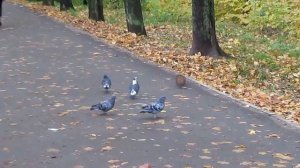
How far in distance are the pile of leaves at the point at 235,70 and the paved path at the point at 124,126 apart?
61 centimetres

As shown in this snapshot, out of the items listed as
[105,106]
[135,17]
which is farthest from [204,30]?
[105,106]

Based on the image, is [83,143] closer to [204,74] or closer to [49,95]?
[49,95]

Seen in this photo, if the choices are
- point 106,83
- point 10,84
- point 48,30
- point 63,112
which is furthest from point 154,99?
point 48,30

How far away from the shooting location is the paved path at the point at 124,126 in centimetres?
721

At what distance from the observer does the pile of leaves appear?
10.7 meters

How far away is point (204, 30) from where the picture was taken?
14883 mm

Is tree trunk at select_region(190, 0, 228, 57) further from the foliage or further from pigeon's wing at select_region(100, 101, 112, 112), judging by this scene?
the foliage

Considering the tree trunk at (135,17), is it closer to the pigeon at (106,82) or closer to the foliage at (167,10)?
the foliage at (167,10)

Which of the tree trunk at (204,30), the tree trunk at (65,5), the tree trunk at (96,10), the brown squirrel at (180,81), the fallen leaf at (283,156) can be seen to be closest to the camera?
the fallen leaf at (283,156)

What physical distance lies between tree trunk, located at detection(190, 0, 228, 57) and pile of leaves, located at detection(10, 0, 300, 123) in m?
0.42

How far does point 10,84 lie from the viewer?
1192cm

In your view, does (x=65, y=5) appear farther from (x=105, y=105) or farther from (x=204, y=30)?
(x=105, y=105)

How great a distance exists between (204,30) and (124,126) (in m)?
6.78

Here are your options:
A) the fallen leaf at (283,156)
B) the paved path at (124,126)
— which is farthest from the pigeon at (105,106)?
the fallen leaf at (283,156)
